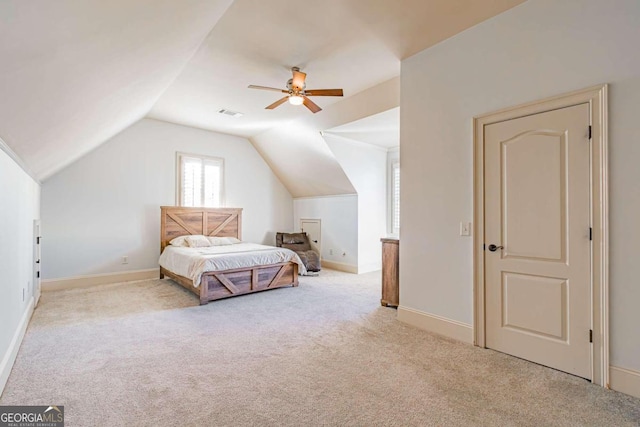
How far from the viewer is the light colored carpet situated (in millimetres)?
1860

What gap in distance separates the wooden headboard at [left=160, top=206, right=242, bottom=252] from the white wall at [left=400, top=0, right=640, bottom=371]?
174 inches

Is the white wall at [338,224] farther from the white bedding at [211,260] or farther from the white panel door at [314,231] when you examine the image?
the white bedding at [211,260]

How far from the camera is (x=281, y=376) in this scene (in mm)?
2309

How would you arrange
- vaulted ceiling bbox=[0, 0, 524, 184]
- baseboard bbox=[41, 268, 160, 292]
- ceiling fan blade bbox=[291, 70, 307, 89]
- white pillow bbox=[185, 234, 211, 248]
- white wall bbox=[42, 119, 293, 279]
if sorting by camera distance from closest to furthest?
vaulted ceiling bbox=[0, 0, 524, 184] → ceiling fan blade bbox=[291, 70, 307, 89] → baseboard bbox=[41, 268, 160, 292] → white wall bbox=[42, 119, 293, 279] → white pillow bbox=[185, 234, 211, 248]

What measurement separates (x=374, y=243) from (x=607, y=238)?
471 cm

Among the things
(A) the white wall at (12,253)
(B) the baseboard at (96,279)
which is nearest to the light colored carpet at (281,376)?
(A) the white wall at (12,253)

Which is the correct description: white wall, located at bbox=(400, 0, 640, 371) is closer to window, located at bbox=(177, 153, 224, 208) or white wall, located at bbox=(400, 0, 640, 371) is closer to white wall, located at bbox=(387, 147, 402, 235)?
white wall, located at bbox=(387, 147, 402, 235)

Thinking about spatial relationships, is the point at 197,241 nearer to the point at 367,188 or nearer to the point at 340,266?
the point at 340,266

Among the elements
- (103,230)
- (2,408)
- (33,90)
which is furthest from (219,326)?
(103,230)

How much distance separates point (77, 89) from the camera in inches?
84.2

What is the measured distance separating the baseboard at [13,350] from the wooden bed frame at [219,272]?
1741 mm

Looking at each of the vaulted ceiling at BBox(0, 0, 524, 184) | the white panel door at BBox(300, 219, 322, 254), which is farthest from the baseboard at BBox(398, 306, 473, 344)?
the white panel door at BBox(300, 219, 322, 254)

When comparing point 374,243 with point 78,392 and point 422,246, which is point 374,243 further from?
point 78,392

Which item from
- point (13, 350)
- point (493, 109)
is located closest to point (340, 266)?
point (493, 109)
